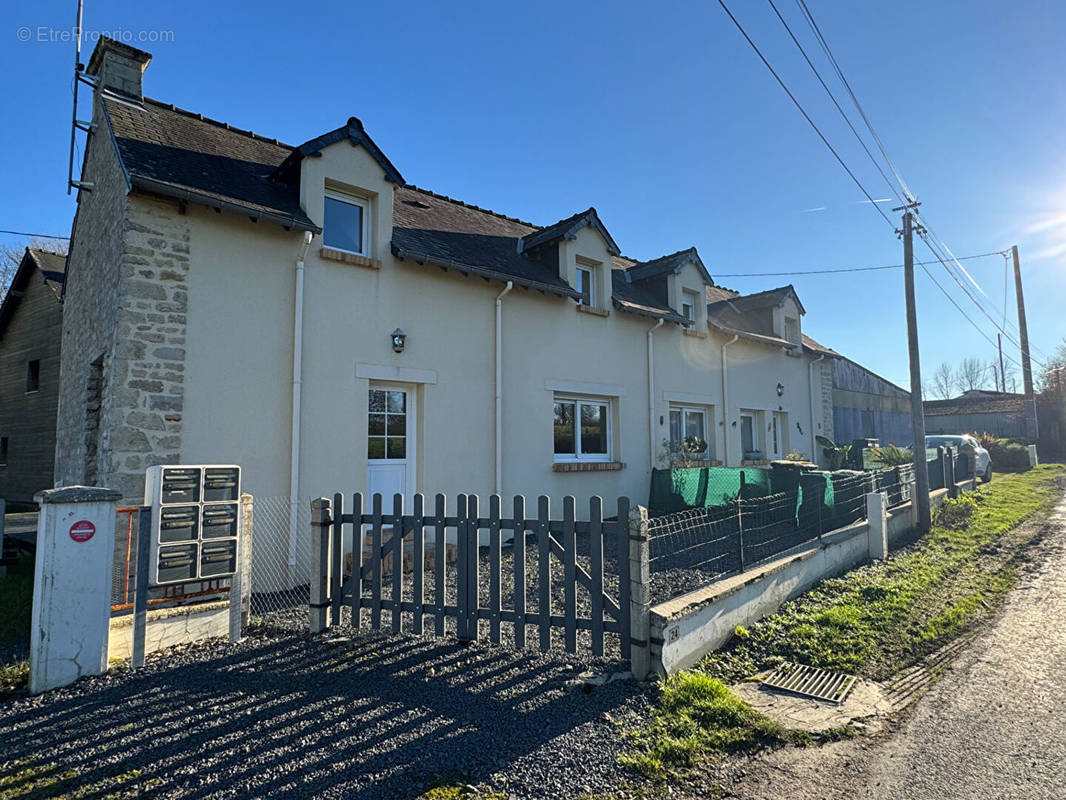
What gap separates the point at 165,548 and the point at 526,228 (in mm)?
10127

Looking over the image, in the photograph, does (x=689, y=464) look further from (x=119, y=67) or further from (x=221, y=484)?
(x=119, y=67)

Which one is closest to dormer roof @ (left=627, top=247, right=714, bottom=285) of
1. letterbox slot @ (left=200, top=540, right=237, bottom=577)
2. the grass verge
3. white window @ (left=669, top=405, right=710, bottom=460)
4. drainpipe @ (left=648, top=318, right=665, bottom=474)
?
drainpipe @ (left=648, top=318, right=665, bottom=474)

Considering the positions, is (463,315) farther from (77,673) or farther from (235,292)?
(77,673)

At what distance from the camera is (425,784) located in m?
2.94

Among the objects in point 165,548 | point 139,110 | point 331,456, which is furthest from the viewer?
point 139,110

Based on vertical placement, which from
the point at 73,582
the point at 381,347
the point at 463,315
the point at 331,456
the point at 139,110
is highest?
the point at 139,110

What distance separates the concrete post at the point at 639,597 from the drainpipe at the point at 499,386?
5240 millimetres

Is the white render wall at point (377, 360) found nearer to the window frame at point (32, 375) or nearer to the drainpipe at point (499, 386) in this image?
the drainpipe at point (499, 386)

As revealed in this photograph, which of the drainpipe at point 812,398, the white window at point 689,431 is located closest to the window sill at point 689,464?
the white window at point 689,431

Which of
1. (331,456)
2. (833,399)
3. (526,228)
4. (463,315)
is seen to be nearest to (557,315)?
(463,315)

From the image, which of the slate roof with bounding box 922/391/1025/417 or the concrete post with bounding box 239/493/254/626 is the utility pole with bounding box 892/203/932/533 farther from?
the slate roof with bounding box 922/391/1025/417

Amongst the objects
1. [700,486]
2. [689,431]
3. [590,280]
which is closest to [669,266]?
[590,280]

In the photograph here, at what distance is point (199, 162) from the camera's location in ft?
25.0

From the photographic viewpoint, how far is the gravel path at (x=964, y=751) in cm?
302
